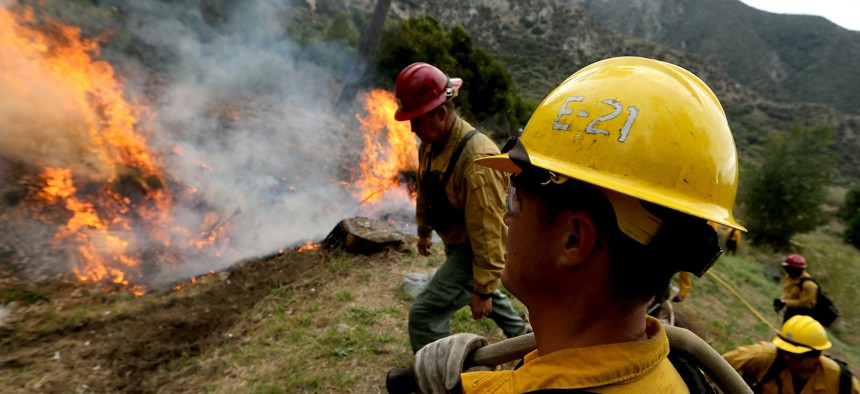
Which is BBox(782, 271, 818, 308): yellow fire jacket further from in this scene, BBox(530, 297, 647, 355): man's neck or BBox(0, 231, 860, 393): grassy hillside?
BBox(530, 297, 647, 355): man's neck

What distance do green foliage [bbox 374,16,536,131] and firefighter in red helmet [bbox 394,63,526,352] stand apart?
11484 millimetres

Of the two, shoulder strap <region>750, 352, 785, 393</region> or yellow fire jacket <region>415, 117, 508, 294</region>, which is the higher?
yellow fire jacket <region>415, 117, 508, 294</region>

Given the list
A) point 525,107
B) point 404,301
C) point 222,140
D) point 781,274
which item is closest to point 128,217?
point 222,140

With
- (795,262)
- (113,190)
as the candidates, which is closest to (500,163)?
(113,190)

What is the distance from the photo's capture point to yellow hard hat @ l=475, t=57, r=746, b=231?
3.33ft

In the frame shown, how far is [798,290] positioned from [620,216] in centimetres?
843

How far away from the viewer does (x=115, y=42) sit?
964 cm

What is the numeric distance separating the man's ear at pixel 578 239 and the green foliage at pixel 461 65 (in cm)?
1373

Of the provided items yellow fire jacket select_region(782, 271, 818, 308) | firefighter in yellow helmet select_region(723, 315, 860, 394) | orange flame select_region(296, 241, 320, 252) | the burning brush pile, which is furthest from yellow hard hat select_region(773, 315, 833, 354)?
the burning brush pile

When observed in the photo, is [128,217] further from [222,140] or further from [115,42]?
[115,42]

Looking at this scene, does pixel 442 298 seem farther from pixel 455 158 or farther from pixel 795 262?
pixel 795 262

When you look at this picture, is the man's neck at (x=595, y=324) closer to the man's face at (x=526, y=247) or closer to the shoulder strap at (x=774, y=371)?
the man's face at (x=526, y=247)

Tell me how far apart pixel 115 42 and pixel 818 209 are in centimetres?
3102

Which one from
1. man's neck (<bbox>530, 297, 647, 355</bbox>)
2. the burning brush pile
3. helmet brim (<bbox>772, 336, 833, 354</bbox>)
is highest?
the burning brush pile
